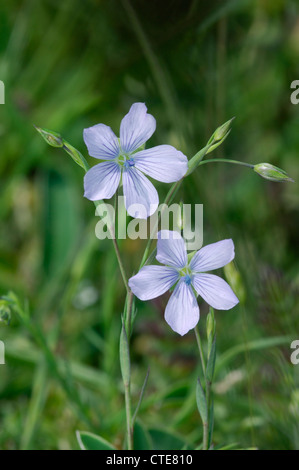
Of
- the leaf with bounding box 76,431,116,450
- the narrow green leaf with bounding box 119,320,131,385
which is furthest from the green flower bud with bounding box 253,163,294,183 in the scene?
the leaf with bounding box 76,431,116,450

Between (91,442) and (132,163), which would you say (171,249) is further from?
(91,442)

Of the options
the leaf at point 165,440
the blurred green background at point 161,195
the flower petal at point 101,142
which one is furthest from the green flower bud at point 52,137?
the leaf at point 165,440

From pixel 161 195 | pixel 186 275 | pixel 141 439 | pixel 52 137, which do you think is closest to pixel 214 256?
pixel 186 275

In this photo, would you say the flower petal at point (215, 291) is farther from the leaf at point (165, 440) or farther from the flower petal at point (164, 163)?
the leaf at point (165, 440)

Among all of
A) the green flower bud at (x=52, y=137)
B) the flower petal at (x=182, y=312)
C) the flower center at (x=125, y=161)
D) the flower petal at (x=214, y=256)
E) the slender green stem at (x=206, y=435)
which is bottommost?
the slender green stem at (x=206, y=435)

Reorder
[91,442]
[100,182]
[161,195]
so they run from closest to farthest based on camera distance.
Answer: [100,182], [91,442], [161,195]

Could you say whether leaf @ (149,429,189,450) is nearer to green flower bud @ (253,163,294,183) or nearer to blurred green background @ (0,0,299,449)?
blurred green background @ (0,0,299,449)
